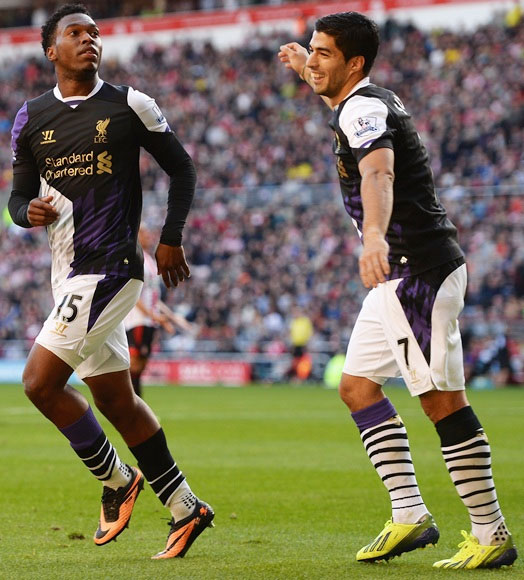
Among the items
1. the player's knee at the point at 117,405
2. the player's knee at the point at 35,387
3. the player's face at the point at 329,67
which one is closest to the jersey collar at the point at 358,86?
the player's face at the point at 329,67

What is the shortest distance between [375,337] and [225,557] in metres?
1.34

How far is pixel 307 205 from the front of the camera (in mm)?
28969

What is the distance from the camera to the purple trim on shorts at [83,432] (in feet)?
18.9

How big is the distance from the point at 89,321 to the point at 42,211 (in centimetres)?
58

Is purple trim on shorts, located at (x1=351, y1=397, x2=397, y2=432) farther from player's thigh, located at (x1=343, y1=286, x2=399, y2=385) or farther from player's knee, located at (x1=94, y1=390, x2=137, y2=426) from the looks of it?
player's knee, located at (x1=94, y1=390, x2=137, y2=426)

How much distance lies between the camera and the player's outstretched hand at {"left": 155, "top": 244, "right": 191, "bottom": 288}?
226 inches

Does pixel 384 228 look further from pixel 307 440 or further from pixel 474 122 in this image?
pixel 474 122

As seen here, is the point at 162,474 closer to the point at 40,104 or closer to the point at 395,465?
the point at 395,465

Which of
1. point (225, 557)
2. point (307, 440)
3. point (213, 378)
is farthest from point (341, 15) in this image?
point (213, 378)

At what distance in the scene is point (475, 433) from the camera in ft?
17.5

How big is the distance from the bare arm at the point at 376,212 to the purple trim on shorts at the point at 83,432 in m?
1.77

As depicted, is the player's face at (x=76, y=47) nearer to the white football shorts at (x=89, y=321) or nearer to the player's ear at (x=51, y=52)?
the player's ear at (x=51, y=52)

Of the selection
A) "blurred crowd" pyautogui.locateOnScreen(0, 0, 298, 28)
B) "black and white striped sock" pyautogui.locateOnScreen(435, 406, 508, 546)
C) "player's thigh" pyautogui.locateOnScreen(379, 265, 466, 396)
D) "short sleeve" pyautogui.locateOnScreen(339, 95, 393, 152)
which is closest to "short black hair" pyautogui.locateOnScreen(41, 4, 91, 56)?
"short sleeve" pyautogui.locateOnScreen(339, 95, 393, 152)

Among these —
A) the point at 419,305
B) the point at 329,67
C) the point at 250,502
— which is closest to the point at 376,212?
the point at 419,305
